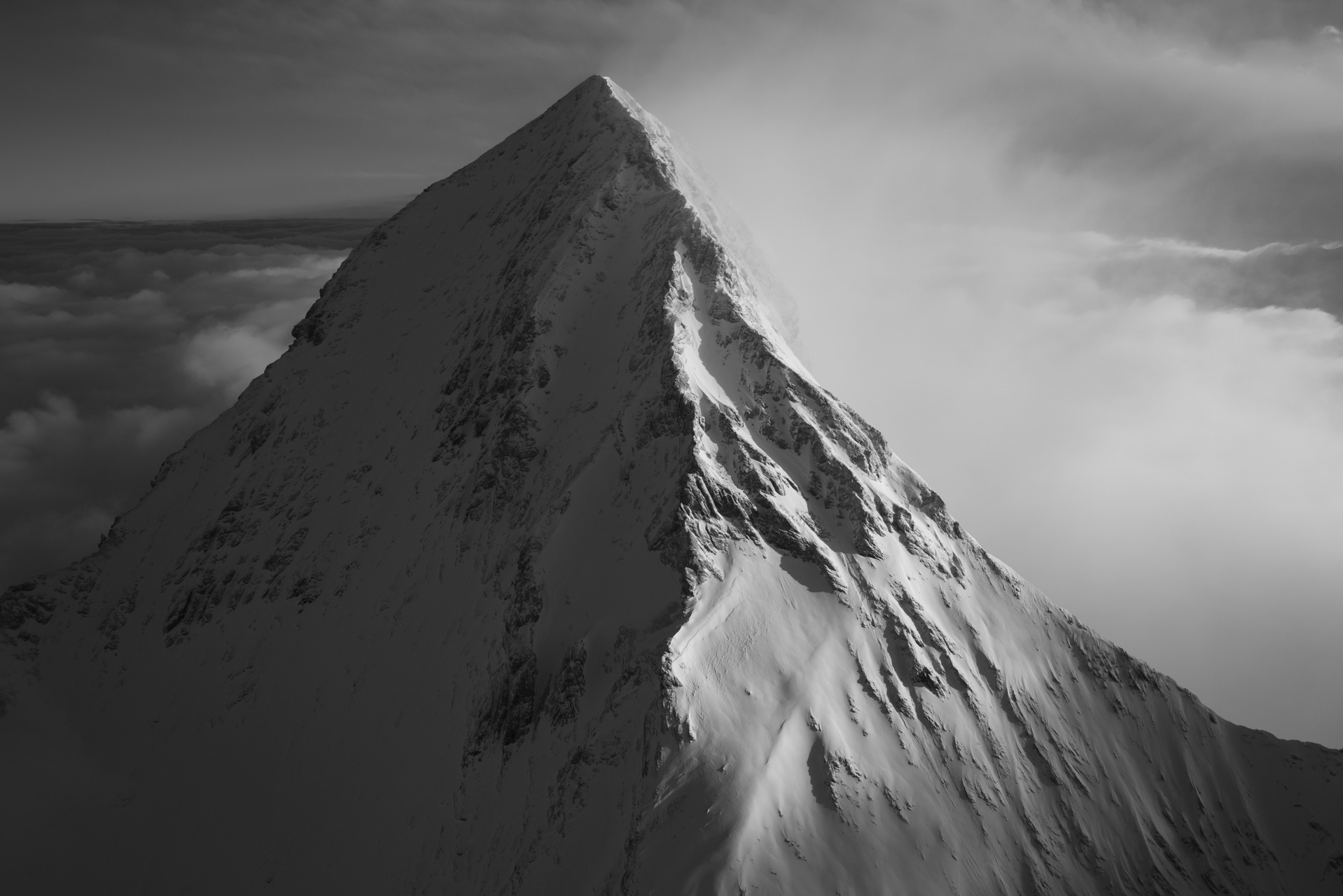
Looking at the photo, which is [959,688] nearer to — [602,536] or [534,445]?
[602,536]

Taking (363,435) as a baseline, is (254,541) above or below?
below

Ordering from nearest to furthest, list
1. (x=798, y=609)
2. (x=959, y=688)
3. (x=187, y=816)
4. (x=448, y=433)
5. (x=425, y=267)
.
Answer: (x=798, y=609) → (x=959, y=688) → (x=187, y=816) → (x=448, y=433) → (x=425, y=267)

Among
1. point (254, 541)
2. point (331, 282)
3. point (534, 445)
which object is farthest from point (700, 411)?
point (331, 282)

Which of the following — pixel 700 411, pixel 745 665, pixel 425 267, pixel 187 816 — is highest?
pixel 425 267

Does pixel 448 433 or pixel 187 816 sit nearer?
pixel 187 816

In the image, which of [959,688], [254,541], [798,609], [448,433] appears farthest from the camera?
[254,541]

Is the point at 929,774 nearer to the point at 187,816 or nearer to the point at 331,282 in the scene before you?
the point at 187,816

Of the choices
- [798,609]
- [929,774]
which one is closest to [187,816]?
[798,609]
